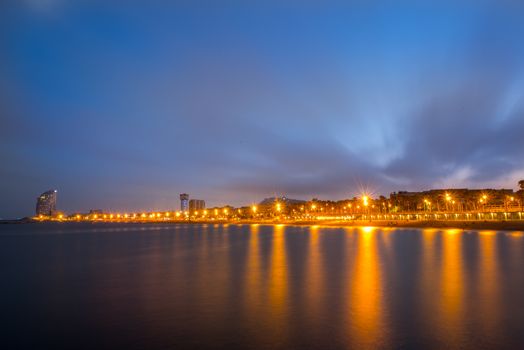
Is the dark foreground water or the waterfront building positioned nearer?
the dark foreground water

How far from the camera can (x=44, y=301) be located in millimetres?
19203

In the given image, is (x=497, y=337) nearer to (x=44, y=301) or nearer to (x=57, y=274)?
(x=44, y=301)

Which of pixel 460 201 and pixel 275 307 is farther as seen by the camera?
pixel 460 201

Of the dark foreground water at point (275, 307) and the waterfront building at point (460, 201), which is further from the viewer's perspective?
the waterfront building at point (460, 201)

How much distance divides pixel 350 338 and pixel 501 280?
47.7 feet

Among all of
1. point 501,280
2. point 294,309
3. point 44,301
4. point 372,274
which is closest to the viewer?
point 294,309

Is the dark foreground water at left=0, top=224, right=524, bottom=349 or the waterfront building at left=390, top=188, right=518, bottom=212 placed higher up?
the waterfront building at left=390, top=188, right=518, bottom=212

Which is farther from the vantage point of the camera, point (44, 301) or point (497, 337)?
point (44, 301)

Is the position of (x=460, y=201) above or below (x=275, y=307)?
above

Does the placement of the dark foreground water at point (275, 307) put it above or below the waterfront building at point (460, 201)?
below

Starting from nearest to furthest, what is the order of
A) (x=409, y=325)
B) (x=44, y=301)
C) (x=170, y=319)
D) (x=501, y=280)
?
(x=409, y=325), (x=170, y=319), (x=44, y=301), (x=501, y=280)

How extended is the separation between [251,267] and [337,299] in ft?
44.8

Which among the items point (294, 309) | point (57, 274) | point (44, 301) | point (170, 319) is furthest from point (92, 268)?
point (294, 309)

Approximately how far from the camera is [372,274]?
82.1ft
